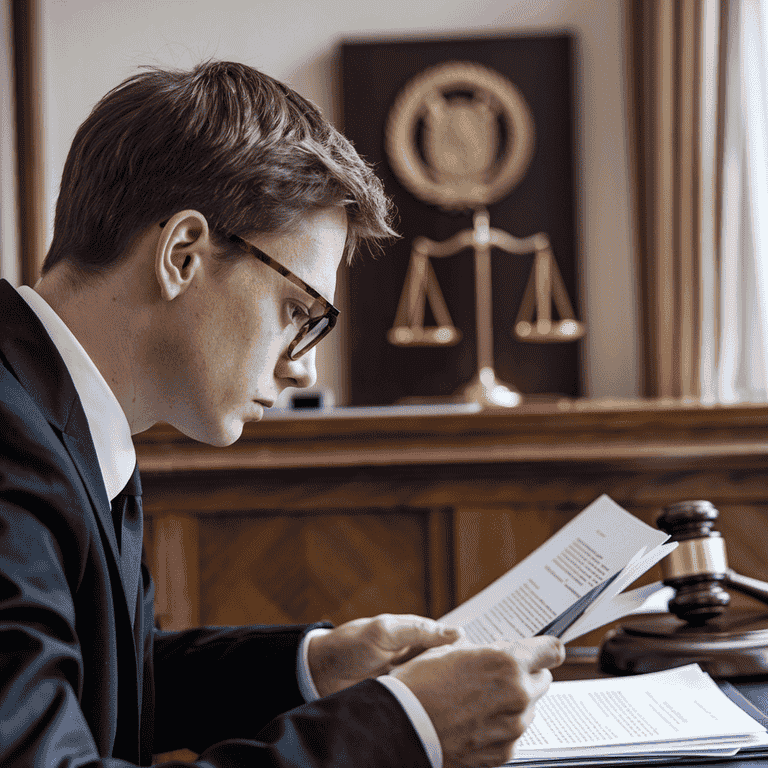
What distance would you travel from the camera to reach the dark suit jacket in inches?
23.3

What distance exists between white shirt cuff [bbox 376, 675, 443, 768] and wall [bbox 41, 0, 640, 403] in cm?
361

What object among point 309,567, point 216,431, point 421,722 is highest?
point 216,431

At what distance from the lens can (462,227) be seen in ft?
13.9

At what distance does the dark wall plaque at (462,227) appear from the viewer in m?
4.18

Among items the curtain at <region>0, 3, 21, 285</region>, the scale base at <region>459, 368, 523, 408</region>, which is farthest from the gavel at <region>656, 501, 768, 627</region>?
the curtain at <region>0, 3, 21, 285</region>

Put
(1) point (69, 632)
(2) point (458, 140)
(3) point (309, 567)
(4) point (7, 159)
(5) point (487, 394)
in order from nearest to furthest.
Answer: (1) point (69, 632), (3) point (309, 567), (5) point (487, 394), (4) point (7, 159), (2) point (458, 140)

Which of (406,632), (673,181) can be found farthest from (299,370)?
(673,181)

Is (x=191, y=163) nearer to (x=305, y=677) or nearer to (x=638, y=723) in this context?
(x=305, y=677)

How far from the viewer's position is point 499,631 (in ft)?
3.18

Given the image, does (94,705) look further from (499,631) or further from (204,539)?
(204,539)

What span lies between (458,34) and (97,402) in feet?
12.6

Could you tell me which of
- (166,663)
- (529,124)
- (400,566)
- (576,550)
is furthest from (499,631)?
(529,124)

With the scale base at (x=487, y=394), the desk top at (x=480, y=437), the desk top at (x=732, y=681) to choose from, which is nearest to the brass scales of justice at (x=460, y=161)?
the scale base at (x=487, y=394)

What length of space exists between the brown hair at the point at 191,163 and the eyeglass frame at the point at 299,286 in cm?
1
